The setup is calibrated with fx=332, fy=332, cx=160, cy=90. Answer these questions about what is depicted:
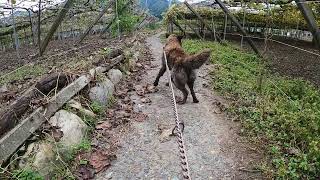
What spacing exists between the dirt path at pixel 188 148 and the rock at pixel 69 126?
629 millimetres

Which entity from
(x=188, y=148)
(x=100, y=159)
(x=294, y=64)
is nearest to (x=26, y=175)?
(x=100, y=159)

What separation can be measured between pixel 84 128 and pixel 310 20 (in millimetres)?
4016

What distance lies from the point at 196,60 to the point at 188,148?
1.87 metres

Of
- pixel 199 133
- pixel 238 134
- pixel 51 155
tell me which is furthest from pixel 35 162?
pixel 238 134

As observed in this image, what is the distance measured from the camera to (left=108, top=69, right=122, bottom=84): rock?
7.42 metres

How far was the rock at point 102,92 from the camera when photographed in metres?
6.04

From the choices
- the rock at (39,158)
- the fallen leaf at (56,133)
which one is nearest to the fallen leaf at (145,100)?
the fallen leaf at (56,133)

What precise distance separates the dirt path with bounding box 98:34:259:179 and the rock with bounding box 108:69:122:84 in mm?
1150

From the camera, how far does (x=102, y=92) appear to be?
6293mm

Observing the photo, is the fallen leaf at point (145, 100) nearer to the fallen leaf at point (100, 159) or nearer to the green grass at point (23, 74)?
the fallen leaf at point (100, 159)

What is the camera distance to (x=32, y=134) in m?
4.20

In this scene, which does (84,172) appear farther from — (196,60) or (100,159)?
(196,60)

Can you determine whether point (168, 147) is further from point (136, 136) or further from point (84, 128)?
point (84, 128)

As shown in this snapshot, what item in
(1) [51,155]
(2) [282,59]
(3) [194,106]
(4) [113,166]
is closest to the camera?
(1) [51,155]
